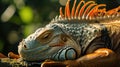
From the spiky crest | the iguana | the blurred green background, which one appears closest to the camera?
the iguana

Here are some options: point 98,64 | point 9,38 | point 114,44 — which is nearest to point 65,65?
point 98,64

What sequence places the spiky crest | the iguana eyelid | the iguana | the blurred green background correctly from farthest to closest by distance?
the blurred green background, the spiky crest, the iguana eyelid, the iguana

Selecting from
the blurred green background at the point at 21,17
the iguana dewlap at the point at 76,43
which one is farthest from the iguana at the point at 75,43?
the blurred green background at the point at 21,17

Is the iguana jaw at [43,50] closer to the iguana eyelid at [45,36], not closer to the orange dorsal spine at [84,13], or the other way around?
the iguana eyelid at [45,36]

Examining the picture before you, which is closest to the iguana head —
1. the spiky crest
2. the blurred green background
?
the spiky crest

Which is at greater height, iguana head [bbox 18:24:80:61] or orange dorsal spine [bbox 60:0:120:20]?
orange dorsal spine [bbox 60:0:120:20]

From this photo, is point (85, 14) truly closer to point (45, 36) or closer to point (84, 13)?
point (84, 13)

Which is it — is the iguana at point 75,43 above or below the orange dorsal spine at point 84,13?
below

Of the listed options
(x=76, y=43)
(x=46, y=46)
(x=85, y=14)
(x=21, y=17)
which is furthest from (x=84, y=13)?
(x=21, y=17)

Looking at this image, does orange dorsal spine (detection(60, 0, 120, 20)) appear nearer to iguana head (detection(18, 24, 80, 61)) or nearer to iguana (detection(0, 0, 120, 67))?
iguana (detection(0, 0, 120, 67))
